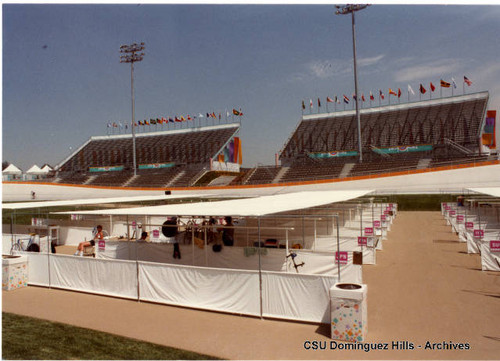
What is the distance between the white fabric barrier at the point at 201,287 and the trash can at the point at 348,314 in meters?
2.03

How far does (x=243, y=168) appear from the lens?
90188 mm

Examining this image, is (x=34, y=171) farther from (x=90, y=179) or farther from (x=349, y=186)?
(x=349, y=186)

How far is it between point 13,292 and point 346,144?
203 ft

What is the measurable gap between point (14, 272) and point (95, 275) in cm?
297

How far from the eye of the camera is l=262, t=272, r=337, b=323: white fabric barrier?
29.1ft

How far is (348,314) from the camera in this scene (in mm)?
8055

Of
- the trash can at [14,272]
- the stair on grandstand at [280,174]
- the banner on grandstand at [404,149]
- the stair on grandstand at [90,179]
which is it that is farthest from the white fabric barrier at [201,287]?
the stair on grandstand at [90,179]

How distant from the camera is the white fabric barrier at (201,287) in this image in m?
9.65

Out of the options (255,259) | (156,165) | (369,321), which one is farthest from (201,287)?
(156,165)

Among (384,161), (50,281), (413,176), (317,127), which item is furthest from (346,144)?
(50,281)

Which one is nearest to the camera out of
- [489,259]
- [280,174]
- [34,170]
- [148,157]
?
[489,259]

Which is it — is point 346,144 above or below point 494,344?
above

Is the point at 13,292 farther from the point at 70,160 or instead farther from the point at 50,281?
the point at 70,160

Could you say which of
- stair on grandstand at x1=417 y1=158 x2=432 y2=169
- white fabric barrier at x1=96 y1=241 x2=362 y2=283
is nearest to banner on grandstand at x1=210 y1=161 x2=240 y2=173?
stair on grandstand at x1=417 y1=158 x2=432 y2=169
